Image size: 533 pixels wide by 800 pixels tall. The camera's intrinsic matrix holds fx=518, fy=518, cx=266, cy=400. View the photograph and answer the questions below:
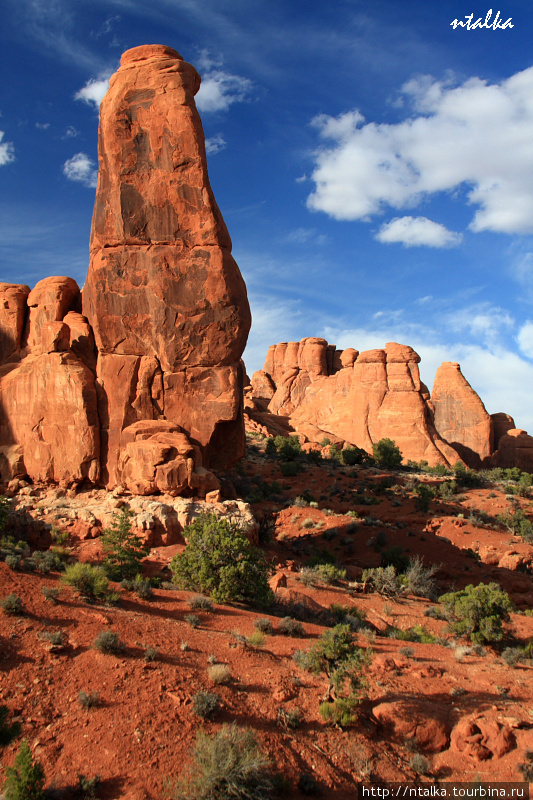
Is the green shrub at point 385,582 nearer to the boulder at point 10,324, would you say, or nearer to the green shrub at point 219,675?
the green shrub at point 219,675

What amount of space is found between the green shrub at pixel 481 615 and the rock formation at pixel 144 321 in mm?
8523

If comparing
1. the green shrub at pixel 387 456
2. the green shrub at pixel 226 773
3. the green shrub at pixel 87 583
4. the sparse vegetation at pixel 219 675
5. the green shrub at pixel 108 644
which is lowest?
the green shrub at pixel 226 773

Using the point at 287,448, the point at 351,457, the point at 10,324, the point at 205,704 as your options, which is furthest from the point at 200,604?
the point at 351,457

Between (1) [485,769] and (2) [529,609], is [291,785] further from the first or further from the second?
(2) [529,609]

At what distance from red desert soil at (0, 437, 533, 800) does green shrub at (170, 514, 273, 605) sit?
455 millimetres

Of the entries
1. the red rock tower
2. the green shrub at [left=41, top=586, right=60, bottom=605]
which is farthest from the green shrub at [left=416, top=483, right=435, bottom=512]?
the green shrub at [left=41, top=586, right=60, bottom=605]

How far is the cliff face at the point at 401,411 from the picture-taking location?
4544 centimetres

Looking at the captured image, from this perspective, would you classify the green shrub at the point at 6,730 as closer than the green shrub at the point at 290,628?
Yes

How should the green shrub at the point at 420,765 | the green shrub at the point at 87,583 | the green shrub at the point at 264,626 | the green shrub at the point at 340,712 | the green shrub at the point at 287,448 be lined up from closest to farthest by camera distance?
the green shrub at the point at 420,765 → the green shrub at the point at 340,712 → the green shrub at the point at 87,583 → the green shrub at the point at 264,626 → the green shrub at the point at 287,448

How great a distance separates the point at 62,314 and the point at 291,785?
17535 mm

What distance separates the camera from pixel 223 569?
12.8m

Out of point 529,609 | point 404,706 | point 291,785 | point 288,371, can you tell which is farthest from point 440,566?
point 288,371

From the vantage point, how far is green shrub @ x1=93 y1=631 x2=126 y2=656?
8.50 m

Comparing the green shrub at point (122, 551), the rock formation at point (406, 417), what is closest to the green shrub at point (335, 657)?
the green shrub at point (122, 551)
